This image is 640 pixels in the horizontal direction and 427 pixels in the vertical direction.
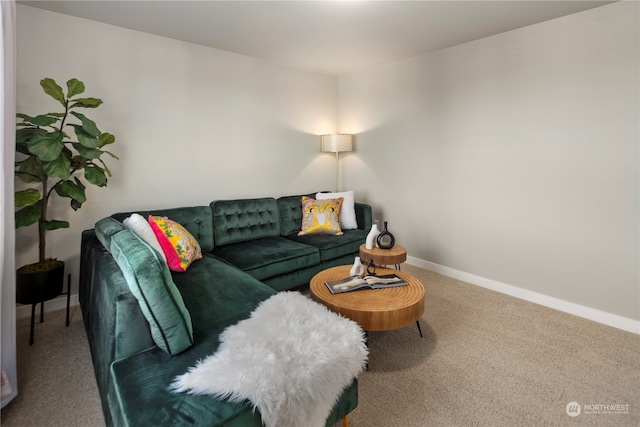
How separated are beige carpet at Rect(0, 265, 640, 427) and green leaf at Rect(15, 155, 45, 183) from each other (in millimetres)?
1154

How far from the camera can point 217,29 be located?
2900 mm

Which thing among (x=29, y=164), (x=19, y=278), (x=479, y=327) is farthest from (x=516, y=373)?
(x=29, y=164)

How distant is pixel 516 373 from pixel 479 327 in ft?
1.78

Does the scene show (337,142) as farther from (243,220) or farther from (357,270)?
(357,270)

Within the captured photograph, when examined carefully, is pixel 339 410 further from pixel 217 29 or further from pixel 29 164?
pixel 217 29

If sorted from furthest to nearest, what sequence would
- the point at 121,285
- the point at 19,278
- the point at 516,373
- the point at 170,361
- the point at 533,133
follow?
the point at 533,133, the point at 19,278, the point at 516,373, the point at 121,285, the point at 170,361

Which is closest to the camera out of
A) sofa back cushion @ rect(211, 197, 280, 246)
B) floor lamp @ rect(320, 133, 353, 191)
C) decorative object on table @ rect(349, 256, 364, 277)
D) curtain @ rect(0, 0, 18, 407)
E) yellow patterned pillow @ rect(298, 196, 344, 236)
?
curtain @ rect(0, 0, 18, 407)

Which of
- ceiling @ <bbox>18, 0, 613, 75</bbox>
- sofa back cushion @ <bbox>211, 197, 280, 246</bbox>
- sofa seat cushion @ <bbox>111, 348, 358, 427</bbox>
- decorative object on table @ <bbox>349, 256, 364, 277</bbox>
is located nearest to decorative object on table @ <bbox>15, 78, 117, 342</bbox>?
ceiling @ <bbox>18, 0, 613, 75</bbox>

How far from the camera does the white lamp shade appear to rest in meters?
4.22

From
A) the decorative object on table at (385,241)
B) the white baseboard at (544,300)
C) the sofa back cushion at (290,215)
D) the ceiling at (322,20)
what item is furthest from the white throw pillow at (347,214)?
the ceiling at (322,20)

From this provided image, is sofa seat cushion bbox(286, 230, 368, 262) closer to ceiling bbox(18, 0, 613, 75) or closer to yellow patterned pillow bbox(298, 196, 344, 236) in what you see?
yellow patterned pillow bbox(298, 196, 344, 236)

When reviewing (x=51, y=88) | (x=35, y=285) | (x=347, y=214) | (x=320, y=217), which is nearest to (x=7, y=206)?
(x=35, y=285)

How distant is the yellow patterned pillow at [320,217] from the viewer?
11.6 feet

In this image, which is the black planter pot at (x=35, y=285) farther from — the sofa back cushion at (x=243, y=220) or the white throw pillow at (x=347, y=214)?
the white throw pillow at (x=347, y=214)
